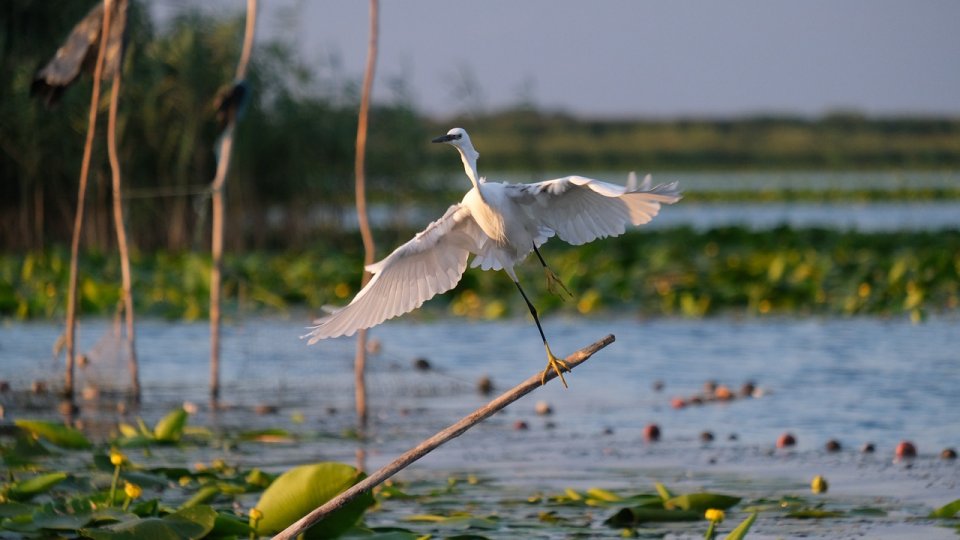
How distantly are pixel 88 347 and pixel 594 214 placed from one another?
8.95m

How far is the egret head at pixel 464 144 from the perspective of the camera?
4191 mm

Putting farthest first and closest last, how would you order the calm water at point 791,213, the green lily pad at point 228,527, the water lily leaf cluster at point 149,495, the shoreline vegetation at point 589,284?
the calm water at point 791,213 → the shoreline vegetation at point 589,284 → the green lily pad at point 228,527 → the water lily leaf cluster at point 149,495

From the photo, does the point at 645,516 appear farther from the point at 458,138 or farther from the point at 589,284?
the point at 589,284

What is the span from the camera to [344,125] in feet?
62.6

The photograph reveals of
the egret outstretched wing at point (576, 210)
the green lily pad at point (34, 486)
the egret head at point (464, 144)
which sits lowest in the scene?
the green lily pad at point (34, 486)

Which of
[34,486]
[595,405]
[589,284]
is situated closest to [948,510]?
[34,486]

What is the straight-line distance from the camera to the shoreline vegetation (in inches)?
528

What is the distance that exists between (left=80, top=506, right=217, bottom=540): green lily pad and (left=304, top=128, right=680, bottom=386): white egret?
3.47ft

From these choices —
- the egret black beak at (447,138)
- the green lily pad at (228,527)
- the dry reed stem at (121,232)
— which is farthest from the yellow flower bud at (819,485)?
the dry reed stem at (121,232)

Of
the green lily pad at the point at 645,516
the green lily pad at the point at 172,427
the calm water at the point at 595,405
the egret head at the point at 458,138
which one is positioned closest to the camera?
the egret head at the point at 458,138

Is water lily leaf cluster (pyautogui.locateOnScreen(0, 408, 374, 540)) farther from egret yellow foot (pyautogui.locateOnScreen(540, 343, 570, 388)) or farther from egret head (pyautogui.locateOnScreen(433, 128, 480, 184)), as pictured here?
egret head (pyautogui.locateOnScreen(433, 128, 480, 184))

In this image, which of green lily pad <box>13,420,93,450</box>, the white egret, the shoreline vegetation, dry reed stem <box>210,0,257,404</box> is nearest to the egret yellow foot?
the white egret

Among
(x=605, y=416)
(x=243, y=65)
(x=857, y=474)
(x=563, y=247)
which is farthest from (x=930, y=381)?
(x=563, y=247)

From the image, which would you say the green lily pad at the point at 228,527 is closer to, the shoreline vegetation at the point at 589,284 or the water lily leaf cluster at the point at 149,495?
the water lily leaf cluster at the point at 149,495
